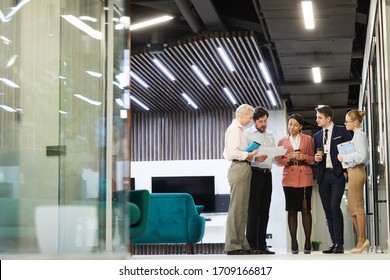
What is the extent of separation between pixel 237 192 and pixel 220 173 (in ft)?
30.9

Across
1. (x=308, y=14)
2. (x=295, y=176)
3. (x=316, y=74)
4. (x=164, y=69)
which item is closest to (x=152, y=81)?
(x=164, y=69)

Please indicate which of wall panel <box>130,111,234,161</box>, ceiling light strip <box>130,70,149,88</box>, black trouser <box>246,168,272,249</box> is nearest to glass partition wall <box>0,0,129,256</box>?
black trouser <box>246,168,272,249</box>

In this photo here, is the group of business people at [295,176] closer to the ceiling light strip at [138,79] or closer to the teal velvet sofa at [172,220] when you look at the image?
the teal velvet sofa at [172,220]

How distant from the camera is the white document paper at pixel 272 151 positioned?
7.01 meters

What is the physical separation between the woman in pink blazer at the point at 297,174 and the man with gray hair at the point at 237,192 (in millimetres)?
477

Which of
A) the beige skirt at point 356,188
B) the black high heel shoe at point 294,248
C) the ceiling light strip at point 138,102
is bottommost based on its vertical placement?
the black high heel shoe at point 294,248

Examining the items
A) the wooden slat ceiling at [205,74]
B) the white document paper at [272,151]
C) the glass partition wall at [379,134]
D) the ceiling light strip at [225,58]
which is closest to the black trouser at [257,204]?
the white document paper at [272,151]

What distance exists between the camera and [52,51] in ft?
18.7

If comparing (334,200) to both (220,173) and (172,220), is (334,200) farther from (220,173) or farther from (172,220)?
(220,173)

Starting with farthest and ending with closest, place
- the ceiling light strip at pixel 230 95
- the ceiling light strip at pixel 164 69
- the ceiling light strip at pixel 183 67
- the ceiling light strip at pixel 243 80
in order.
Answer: the ceiling light strip at pixel 230 95
the ceiling light strip at pixel 164 69
the ceiling light strip at pixel 183 67
the ceiling light strip at pixel 243 80

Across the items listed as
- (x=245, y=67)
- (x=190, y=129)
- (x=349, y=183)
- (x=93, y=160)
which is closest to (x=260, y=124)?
(x=349, y=183)
